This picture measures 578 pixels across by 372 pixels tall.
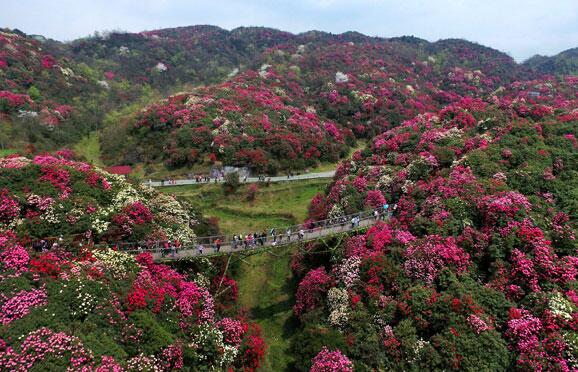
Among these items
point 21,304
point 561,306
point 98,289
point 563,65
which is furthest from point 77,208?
point 563,65

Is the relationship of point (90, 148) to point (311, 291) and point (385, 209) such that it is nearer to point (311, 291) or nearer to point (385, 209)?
point (311, 291)

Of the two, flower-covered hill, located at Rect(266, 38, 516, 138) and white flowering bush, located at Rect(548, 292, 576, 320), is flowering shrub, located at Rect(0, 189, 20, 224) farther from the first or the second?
flower-covered hill, located at Rect(266, 38, 516, 138)

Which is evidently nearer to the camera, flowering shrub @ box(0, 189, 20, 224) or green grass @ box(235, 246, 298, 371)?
flowering shrub @ box(0, 189, 20, 224)

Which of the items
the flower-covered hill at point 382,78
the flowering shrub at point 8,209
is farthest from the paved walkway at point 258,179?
the flower-covered hill at point 382,78

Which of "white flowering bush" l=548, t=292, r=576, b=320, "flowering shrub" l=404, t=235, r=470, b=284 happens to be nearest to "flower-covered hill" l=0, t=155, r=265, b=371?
"flowering shrub" l=404, t=235, r=470, b=284

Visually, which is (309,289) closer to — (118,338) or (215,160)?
(118,338)

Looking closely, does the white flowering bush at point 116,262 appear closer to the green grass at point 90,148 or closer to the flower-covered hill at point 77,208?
the flower-covered hill at point 77,208
